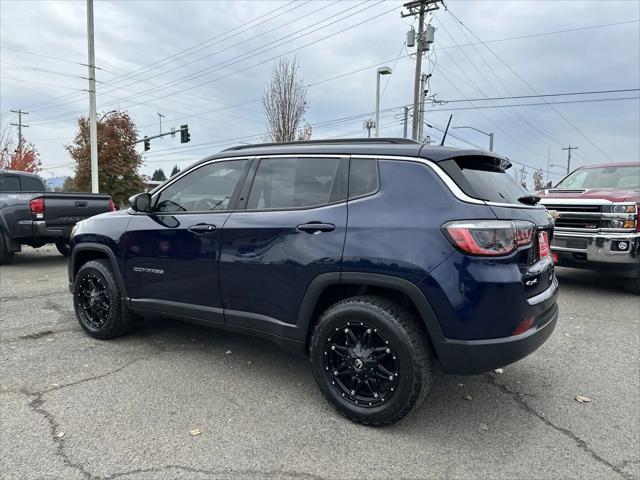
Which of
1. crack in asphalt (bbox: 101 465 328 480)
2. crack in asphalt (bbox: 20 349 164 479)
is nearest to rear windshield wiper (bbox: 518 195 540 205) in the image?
crack in asphalt (bbox: 101 465 328 480)

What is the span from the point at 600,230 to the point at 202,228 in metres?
5.67

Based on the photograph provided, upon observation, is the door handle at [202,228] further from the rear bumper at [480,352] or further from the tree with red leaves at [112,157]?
the tree with red leaves at [112,157]

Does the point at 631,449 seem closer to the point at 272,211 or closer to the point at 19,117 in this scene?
the point at 272,211

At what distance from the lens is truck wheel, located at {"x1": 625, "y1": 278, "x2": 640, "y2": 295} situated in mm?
6594

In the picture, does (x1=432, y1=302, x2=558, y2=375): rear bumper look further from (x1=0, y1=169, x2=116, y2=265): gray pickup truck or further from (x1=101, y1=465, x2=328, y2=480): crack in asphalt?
(x1=0, y1=169, x2=116, y2=265): gray pickup truck

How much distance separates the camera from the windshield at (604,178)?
24.2 feet

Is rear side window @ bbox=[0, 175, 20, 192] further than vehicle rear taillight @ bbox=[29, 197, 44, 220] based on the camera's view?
Yes

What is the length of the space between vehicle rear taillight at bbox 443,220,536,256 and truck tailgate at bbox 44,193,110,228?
8.19 m

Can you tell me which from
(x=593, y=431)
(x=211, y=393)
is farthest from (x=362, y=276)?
(x=593, y=431)

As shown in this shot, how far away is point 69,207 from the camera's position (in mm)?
8609

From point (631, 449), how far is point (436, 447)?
119cm

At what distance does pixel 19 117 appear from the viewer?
48.2 m

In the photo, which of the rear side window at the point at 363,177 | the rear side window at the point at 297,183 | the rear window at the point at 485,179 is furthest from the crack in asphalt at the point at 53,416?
the rear window at the point at 485,179

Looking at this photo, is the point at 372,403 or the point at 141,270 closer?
the point at 372,403
